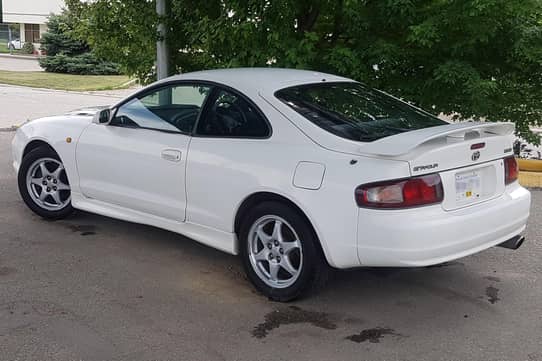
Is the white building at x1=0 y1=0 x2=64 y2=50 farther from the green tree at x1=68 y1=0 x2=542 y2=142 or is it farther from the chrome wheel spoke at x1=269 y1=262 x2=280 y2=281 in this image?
the chrome wheel spoke at x1=269 y1=262 x2=280 y2=281

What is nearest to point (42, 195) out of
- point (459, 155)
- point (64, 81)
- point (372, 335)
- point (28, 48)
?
point (372, 335)

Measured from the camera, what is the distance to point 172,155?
197 inches

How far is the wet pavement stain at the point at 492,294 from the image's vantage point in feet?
15.2

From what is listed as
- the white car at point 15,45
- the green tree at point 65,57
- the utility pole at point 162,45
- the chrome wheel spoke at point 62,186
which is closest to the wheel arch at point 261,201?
the chrome wheel spoke at point 62,186

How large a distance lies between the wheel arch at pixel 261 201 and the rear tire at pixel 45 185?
2136 millimetres

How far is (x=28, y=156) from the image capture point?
6203mm

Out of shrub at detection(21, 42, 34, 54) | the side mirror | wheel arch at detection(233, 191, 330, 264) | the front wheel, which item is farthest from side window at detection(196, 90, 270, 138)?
shrub at detection(21, 42, 34, 54)

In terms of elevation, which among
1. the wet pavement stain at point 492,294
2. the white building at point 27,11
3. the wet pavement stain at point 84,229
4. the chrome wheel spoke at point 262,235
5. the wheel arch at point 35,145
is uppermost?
the white building at point 27,11

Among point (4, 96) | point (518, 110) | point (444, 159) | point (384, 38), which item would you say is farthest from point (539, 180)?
point (4, 96)

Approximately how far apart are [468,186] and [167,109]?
237 centimetres

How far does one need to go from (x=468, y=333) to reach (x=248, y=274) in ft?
4.92

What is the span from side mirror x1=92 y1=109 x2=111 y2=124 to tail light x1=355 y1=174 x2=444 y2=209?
2504 mm

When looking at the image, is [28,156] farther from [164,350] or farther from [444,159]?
[444,159]

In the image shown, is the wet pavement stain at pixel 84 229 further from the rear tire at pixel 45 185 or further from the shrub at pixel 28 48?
the shrub at pixel 28 48
